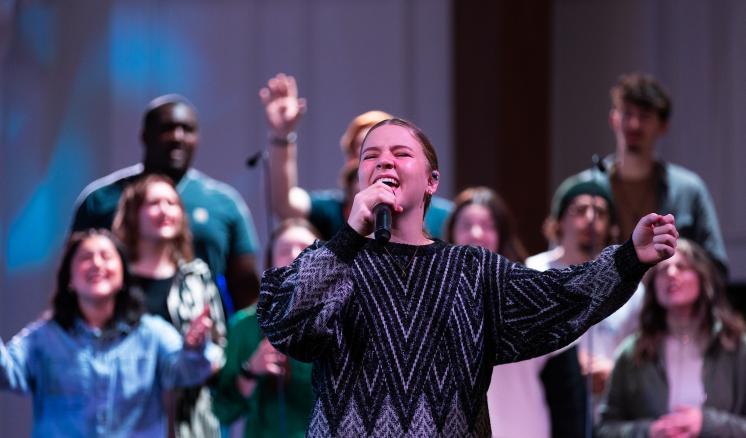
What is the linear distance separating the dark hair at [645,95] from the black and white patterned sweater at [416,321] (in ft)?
7.74

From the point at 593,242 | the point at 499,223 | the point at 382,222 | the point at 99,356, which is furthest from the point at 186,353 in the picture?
the point at 382,222

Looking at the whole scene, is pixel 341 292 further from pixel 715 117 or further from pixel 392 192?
pixel 715 117

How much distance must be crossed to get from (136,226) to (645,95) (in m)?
1.77

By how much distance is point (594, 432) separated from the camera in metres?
3.88

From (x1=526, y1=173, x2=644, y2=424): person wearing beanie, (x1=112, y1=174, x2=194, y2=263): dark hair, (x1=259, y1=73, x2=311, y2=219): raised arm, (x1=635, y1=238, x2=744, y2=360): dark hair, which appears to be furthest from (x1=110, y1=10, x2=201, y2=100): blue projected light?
(x1=635, y1=238, x2=744, y2=360): dark hair

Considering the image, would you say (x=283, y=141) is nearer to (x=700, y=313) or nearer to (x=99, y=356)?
(x=99, y=356)

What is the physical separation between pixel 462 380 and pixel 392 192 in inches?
13.1

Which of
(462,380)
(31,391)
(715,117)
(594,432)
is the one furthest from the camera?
(715,117)

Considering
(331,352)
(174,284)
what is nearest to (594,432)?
(174,284)

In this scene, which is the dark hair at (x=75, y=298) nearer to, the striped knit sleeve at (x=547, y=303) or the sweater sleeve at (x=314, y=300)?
the sweater sleeve at (x=314, y=300)

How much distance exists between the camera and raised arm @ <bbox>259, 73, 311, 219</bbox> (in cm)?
417

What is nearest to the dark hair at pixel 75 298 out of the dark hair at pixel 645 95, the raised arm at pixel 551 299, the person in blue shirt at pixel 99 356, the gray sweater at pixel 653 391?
the person in blue shirt at pixel 99 356

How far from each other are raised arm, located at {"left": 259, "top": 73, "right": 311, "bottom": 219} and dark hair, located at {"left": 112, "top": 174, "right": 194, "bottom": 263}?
0.32 m

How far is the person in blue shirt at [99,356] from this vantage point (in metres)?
3.59
